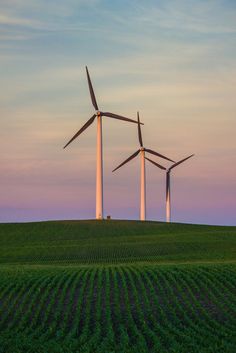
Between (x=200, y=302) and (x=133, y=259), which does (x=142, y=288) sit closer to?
(x=200, y=302)

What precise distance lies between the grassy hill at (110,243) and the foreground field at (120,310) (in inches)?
577

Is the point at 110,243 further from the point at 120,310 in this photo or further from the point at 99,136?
the point at 120,310

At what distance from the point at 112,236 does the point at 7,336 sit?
5472cm

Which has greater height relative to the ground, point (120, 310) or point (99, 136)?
point (99, 136)

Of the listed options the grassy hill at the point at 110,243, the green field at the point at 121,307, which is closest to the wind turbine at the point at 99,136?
the grassy hill at the point at 110,243

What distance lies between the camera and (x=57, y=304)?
30422 millimetres

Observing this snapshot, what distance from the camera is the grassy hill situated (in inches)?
2228

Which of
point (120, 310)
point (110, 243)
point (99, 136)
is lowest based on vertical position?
point (120, 310)

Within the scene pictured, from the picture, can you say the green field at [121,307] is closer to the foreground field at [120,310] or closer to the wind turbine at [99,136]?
the foreground field at [120,310]

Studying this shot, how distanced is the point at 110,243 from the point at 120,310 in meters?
42.0

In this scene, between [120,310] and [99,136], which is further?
[99,136]

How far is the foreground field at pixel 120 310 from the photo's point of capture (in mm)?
22156

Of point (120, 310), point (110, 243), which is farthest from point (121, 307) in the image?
point (110, 243)

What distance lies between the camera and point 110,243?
230ft
